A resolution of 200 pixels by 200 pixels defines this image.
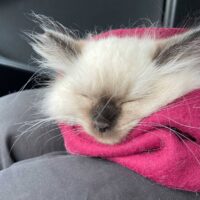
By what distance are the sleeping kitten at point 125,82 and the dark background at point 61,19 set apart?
51 cm

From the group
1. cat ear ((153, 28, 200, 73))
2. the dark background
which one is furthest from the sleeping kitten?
the dark background

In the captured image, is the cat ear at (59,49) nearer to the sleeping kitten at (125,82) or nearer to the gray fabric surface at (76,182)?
the sleeping kitten at (125,82)

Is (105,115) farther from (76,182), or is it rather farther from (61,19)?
(61,19)

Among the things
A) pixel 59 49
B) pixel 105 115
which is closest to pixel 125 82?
pixel 105 115

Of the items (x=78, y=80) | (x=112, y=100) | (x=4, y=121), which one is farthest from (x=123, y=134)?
(x=4, y=121)

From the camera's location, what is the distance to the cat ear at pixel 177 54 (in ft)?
3.02

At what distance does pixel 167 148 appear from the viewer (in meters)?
0.84

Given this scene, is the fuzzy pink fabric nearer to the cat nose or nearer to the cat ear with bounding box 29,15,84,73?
the cat nose

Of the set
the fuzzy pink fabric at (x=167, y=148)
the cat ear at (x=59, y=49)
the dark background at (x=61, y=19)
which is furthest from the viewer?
the dark background at (x=61, y=19)

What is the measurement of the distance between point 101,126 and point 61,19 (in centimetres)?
86

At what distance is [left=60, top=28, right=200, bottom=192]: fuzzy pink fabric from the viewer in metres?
0.84

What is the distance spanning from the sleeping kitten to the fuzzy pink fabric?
0.03 m

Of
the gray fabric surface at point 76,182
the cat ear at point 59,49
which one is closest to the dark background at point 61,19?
the cat ear at point 59,49

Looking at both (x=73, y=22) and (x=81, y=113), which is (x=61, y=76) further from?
(x=73, y=22)
